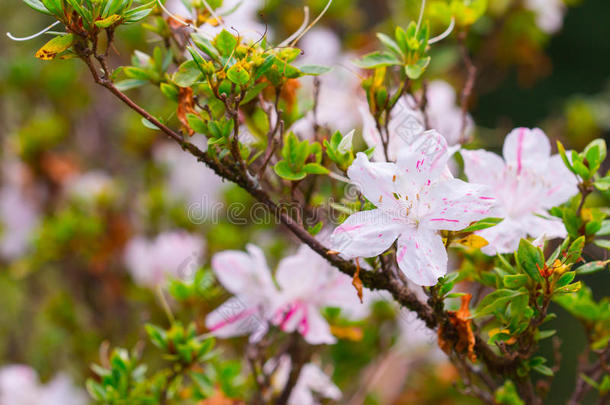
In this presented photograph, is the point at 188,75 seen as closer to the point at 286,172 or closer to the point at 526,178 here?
the point at 286,172

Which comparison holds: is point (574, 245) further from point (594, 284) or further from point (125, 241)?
point (594, 284)

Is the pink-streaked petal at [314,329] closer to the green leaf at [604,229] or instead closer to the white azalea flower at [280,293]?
the white azalea flower at [280,293]

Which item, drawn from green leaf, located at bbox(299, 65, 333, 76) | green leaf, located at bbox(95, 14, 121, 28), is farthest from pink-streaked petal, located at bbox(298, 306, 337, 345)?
green leaf, located at bbox(95, 14, 121, 28)

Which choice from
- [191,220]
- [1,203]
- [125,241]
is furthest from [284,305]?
[1,203]

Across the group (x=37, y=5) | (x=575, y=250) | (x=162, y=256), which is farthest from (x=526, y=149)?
(x=162, y=256)

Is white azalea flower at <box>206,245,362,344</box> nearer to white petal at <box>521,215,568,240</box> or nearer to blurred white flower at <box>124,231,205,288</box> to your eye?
white petal at <box>521,215,568,240</box>

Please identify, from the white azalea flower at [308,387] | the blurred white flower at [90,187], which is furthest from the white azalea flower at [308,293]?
the blurred white flower at [90,187]
